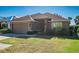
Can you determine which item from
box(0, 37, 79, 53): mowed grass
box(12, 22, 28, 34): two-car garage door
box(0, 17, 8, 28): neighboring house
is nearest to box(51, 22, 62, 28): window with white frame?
box(0, 37, 79, 53): mowed grass

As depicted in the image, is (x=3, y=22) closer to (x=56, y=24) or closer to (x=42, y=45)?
(x=42, y=45)

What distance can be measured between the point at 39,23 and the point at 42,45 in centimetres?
36

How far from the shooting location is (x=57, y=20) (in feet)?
14.1

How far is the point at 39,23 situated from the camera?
14.0ft

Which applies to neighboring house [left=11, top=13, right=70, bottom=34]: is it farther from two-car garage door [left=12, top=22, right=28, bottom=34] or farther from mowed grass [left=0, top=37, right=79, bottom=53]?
mowed grass [left=0, top=37, right=79, bottom=53]

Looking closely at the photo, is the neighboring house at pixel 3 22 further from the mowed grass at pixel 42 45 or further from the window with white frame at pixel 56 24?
the window with white frame at pixel 56 24

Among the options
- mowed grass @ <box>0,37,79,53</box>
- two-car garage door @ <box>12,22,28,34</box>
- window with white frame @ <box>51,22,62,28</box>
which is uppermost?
window with white frame @ <box>51,22,62,28</box>

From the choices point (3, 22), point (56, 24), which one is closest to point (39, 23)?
point (56, 24)

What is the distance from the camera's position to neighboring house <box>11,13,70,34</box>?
14.0 feet

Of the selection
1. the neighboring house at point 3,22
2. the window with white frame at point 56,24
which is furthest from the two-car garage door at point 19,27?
the window with white frame at point 56,24

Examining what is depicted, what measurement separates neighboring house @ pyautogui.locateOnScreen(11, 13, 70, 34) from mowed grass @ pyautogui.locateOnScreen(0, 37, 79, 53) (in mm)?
177

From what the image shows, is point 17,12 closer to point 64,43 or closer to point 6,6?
point 6,6

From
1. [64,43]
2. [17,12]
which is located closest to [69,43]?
[64,43]
